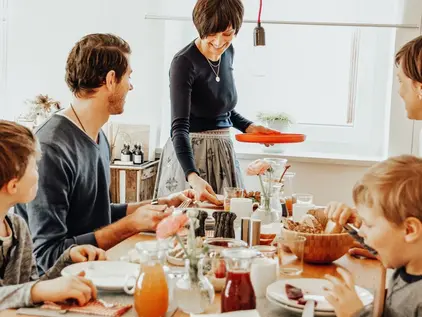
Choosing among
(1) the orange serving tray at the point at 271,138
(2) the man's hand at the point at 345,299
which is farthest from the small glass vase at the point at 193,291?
(1) the orange serving tray at the point at 271,138

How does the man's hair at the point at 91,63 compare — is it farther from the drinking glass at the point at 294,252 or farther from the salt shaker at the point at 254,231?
the drinking glass at the point at 294,252

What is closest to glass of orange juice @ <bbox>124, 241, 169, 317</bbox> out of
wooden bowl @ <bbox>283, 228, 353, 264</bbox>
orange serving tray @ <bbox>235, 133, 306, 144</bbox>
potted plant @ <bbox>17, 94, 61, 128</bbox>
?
wooden bowl @ <bbox>283, 228, 353, 264</bbox>

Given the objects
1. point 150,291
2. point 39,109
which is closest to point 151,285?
point 150,291

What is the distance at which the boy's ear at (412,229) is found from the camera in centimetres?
132

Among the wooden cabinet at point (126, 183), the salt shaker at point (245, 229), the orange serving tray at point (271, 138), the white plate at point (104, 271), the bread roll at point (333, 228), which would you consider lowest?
the wooden cabinet at point (126, 183)

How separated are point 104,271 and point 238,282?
46 centimetres

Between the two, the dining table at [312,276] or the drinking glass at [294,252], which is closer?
the dining table at [312,276]

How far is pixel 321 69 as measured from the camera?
12.9ft

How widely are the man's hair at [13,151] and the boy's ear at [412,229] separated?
0.92 meters

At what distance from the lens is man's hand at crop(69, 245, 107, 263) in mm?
1809

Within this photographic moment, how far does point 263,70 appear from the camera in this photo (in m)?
3.84

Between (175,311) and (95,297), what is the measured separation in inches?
7.5

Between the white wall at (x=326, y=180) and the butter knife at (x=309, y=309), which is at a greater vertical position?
the butter knife at (x=309, y=309)

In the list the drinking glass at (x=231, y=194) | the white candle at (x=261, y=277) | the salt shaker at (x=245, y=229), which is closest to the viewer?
the white candle at (x=261, y=277)
